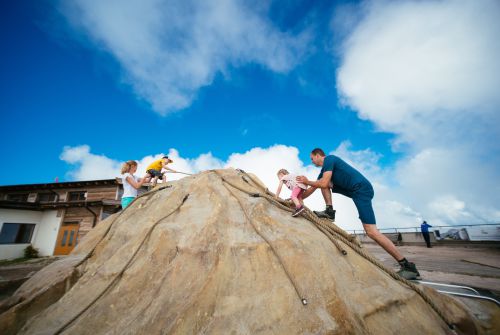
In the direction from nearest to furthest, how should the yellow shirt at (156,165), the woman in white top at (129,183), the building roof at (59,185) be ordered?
the woman in white top at (129,183) < the yellow shirt at (156,165) < the building roof at (59,185)

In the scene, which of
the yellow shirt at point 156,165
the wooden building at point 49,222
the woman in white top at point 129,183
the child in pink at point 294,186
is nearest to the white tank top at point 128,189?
the woman in white top at point 129,183

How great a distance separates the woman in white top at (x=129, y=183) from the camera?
4852mm

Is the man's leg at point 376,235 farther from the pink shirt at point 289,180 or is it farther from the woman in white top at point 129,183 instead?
the woman in white top at point 129,183

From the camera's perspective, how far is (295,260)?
8.32 ft

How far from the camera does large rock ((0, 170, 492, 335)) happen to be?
204 cm

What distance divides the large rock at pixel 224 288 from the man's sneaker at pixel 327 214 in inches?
24.3

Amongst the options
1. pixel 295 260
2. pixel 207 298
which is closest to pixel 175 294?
pixel 207 298

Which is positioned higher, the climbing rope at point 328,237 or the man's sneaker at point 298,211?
the man's sneaker at point 298,211

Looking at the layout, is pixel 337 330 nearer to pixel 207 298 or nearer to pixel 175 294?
pixel 207 298

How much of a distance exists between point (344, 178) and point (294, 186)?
1.08 meters

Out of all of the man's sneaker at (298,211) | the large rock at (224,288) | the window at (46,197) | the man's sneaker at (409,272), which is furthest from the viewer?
the window at (46,197)

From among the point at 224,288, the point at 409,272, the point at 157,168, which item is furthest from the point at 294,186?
the point at 157,168

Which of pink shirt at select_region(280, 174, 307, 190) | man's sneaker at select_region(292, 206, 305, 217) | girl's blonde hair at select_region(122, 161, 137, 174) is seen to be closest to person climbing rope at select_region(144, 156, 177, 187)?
girl's blonde hair at select_region(122, 161, 137, 174)

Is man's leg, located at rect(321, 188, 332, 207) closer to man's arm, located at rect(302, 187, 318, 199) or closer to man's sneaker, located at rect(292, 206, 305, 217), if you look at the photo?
man's arm, located at rect(302, 187, 318, 199)
